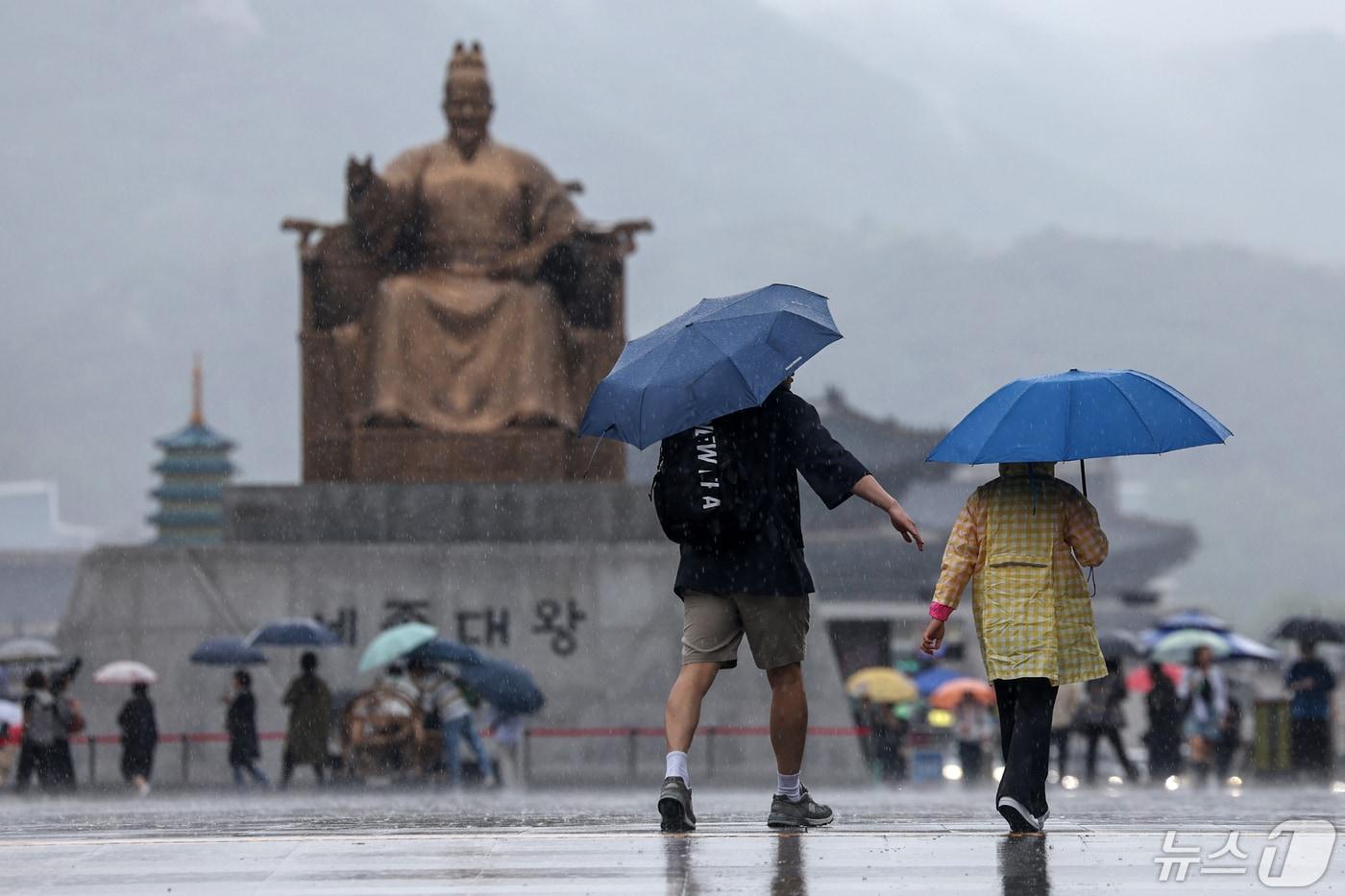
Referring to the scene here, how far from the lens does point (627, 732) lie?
16719mm

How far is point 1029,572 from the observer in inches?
247

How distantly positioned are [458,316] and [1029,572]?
39.1 feet

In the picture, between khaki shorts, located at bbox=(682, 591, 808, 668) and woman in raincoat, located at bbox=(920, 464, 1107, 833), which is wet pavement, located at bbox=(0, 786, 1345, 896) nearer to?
woman in raincoat, located at bbox=(920, 464, 1107, 833)

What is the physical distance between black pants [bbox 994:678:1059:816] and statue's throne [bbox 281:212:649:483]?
11341 mm

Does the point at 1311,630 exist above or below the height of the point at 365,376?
below

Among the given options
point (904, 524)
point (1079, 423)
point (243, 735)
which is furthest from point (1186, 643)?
point (904, 524)

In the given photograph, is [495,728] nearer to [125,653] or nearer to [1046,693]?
[125,653]

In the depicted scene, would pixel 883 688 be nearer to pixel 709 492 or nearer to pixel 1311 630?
pixel 1311 630

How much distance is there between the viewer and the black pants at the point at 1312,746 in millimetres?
15859

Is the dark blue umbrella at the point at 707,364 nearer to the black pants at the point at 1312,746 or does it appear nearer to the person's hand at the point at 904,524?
the person's hand at the point at 904,524

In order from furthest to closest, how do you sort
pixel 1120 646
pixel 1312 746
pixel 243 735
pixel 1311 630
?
pixel 1120 646 → pixel 1311 630 → pixel 1312 746 → pixel 243 735

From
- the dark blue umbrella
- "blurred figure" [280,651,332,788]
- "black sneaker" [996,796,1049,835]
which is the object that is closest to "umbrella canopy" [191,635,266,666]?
"blurred figure" [280,651,332,788]

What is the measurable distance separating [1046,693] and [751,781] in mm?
10166

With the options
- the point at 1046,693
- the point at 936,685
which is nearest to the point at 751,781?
the point at 936,685
